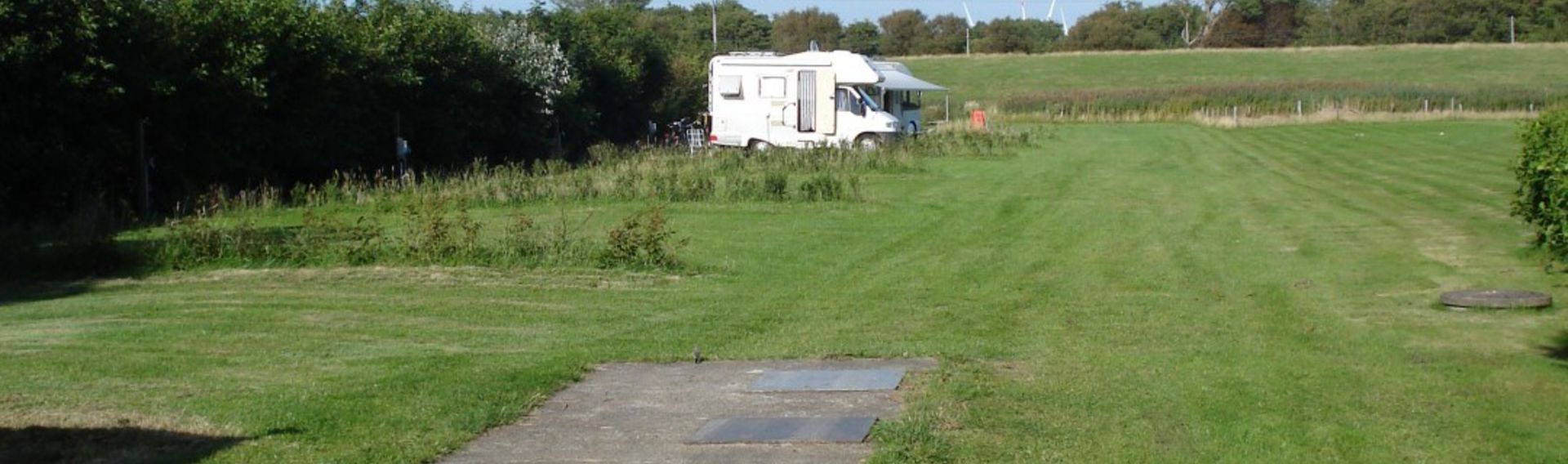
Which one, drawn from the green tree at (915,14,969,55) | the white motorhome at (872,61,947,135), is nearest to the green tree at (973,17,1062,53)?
→ the green tree at (915,14,969,55)

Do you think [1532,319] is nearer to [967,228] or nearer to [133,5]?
[967,228]

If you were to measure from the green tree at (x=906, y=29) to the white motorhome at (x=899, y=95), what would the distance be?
86.2m

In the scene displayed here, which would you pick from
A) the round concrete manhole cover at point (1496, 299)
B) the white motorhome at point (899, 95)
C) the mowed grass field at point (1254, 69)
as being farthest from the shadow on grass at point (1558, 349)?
the mowed grass field at point (1254, 69)

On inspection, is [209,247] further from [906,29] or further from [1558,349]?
[906,29]

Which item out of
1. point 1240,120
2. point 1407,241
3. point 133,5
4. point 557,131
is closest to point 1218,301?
point 1407,241

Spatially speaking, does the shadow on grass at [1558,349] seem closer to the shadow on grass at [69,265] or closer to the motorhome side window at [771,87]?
the shadow on grass at [69,265]

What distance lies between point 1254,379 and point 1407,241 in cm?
933

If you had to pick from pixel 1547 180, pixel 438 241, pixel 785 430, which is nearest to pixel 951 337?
pixel 785 430

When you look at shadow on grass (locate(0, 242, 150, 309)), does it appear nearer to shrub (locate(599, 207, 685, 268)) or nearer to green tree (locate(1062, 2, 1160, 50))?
shrub (locate(599, 207, 685, 268))

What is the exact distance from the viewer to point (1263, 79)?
91.9 meters

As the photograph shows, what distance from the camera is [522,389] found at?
365 inches

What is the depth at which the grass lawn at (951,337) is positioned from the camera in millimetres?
8094

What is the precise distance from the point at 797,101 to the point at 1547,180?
2785 centimetres

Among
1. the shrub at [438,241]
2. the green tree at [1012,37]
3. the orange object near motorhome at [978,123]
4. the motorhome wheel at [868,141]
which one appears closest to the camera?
the shrub at [438,241]
